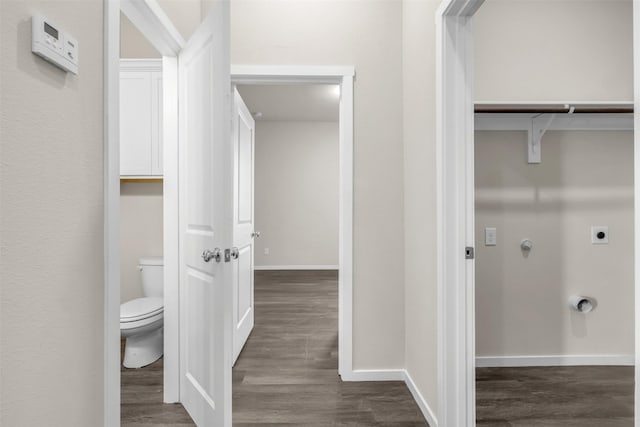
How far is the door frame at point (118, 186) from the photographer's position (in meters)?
1.36

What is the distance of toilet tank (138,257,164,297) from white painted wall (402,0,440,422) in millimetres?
1784

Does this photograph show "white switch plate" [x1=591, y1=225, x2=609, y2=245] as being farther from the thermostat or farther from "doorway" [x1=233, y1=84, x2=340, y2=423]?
the thermostat

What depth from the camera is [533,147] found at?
2.54m

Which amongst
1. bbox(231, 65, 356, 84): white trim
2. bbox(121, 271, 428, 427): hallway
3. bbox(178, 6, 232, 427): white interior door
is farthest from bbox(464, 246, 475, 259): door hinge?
bbox(231, 65, 356, 84): white trim

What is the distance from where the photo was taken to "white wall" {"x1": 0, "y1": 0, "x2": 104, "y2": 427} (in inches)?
37.4

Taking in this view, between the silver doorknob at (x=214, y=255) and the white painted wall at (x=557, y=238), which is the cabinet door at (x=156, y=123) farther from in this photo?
the white painted wall at (x=557, y=238)

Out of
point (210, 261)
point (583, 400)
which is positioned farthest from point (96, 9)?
point (583, 400)

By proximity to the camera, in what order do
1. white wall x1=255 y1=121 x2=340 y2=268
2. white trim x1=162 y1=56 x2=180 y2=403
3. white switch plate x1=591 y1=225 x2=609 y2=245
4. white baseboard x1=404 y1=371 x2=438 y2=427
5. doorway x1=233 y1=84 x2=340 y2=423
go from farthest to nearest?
white wall x1=255 y1=121 x2=340 y2=268, doorway x1=233 y1=84 x2=340 y2=423, white switch plate x1=591 y1=225 x2=609 y2=245, white trim x1=162 y1=56 x2=180 y2=403, white baseboard x1=404 y1=371 x2=438 y2=427

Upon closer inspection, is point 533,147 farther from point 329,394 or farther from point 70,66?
point 70,66

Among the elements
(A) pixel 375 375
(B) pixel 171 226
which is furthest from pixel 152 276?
(A) pixel 375 375

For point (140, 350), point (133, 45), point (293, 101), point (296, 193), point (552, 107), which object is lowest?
point (140, 350)

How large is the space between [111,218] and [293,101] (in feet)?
15.5

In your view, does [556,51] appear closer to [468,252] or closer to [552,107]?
[552,107]

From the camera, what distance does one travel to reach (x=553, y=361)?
2.59 meters
